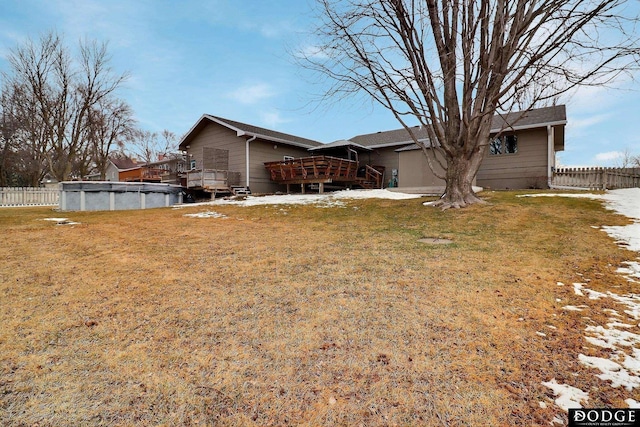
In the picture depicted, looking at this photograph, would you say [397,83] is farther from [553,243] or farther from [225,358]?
[225,358]

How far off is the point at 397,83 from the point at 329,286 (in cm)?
755

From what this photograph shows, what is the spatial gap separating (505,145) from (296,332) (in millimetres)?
17005

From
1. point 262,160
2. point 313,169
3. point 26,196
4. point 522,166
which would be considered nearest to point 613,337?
point 313,169

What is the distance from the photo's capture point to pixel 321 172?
1658cm

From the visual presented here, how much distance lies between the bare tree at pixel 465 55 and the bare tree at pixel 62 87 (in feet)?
75.1

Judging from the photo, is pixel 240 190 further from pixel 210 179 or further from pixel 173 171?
pixel 173 171

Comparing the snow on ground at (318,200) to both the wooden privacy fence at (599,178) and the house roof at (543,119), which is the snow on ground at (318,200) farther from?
the wooden privacy fence at (599,178)

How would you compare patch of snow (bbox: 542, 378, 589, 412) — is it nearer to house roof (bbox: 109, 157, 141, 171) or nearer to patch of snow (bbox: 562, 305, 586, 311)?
patch of snow (bbox: 562, 305, 586, 311)

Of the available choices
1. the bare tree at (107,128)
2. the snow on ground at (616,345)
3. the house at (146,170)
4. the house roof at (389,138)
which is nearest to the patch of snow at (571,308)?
the snow on ground at (616,345)

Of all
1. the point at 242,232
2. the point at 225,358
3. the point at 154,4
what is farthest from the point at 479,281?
the point at 154,4

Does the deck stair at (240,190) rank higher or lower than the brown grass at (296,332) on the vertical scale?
higher

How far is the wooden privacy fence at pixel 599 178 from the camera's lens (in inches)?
569

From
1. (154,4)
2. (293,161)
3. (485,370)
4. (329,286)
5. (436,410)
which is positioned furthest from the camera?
(293,161)

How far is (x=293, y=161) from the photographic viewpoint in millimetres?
17094
